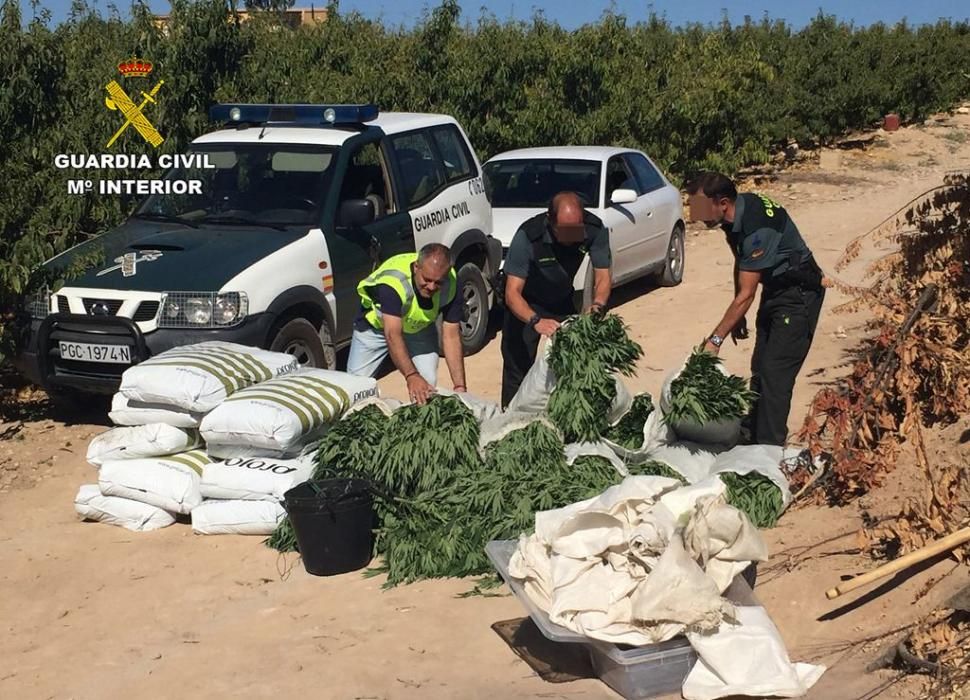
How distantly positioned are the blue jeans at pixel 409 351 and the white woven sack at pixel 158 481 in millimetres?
1186

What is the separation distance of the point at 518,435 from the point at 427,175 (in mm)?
4524

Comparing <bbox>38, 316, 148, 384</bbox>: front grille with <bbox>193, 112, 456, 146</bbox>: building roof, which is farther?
<bbox>193, 112, 456, 146</bbox>: building roof

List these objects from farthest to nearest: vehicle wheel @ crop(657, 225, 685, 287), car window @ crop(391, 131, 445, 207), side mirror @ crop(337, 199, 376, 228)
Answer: vehicle wheel @ crop(657, 225, 685, 287), car window @ crop(391, 131, 445, 207), side mirror @ crop(337, 199, 376, 228)

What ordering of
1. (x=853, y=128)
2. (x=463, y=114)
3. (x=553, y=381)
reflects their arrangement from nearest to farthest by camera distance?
(x=553, y=381)
(x=463, y=114)
(x=853, y=128)

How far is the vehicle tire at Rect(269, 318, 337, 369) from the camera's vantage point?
29.1 feet

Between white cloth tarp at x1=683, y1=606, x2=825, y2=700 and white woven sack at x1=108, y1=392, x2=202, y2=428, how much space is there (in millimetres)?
3637

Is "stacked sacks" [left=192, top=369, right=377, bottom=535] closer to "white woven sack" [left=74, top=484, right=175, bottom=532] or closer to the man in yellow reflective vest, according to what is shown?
"white woven sack" [left=74, top=484, right=175, bottom=532]

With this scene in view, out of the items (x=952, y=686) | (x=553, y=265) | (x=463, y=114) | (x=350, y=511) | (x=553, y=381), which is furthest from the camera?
(x=463, y=114)

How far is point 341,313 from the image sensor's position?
9508 mm

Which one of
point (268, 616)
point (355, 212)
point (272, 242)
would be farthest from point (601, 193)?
point (268, 616)

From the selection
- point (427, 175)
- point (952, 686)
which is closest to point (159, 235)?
point (427, 175)

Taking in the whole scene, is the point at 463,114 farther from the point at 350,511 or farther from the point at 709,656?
the point at 709,656

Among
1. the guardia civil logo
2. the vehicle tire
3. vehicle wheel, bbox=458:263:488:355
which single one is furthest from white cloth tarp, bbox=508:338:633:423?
the guardia civil logo

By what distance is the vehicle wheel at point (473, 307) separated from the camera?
1086 cm
